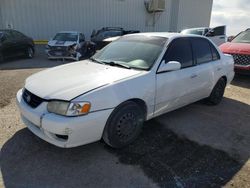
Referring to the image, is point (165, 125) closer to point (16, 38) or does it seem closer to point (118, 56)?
point (118, 56)

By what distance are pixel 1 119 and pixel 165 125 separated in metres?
2.95

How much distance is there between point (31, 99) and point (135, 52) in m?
1.79

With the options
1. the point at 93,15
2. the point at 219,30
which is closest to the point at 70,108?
the point at 219,30

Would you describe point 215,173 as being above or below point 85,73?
below

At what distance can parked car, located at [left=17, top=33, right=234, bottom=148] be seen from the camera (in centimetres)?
286

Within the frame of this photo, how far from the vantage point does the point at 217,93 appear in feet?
17.4

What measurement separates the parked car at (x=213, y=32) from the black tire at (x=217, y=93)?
26.5 feet

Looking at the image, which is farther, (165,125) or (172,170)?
(165,125)

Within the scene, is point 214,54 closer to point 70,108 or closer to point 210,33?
point 70,108

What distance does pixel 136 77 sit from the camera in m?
3.34

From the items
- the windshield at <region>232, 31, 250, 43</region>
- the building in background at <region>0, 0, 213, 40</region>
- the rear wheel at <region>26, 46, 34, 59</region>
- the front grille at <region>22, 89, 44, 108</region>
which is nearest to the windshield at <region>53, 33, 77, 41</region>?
the rear wheel at <region>26, 46, 34, 59</region>

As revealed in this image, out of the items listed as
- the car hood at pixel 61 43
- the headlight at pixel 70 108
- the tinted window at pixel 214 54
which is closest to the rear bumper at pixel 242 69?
the tinted window at pixel 214 54

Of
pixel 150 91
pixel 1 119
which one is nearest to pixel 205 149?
pixel 150 91

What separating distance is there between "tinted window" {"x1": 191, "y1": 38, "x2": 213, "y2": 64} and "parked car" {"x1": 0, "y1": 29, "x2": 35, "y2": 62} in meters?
8.89
